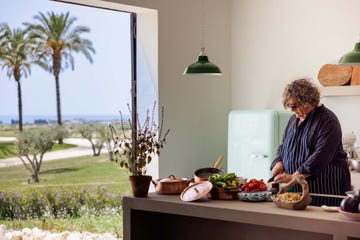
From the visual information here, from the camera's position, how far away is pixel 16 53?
5.84m

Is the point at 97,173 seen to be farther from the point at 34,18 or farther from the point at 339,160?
the point at 339,160

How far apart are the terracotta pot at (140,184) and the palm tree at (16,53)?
185 cm

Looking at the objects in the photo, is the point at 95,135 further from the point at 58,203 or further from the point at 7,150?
the point at 7,150

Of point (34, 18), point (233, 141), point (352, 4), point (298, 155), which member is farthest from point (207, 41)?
point (298, 155)

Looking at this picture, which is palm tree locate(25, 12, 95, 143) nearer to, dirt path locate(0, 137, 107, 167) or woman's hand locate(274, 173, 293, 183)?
dirt path locate(0, 137, 107, 167)

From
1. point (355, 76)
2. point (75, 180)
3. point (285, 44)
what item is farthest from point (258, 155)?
point (75, 180)

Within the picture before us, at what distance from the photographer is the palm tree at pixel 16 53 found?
574cm

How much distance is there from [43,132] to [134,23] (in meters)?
1.66

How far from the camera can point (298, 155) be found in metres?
4.88

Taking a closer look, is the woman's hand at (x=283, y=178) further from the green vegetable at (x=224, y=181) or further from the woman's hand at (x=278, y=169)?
the green vegetable at (x=224, y=181)

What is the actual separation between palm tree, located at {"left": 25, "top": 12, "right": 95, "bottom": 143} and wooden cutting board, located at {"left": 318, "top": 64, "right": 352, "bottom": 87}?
2.50 m

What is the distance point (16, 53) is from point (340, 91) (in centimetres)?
324

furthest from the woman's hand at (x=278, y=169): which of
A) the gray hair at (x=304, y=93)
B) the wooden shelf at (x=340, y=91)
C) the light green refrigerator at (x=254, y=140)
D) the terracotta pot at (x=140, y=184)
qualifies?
the wooden shelf at (x=340, y=91)

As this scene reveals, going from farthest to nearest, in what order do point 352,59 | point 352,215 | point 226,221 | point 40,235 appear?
1. point 40,235
2. point 352,59
3. point 226,221
4. point 352,215
